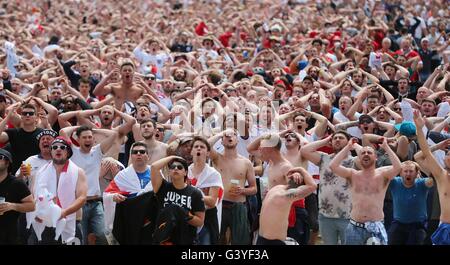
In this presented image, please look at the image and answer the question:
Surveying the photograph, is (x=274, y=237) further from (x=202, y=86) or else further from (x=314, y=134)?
(x=202, y=86)

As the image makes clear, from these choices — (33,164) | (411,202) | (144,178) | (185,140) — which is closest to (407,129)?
(411,202)

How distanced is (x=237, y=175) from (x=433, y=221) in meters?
2.60

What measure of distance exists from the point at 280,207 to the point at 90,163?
9.57ft

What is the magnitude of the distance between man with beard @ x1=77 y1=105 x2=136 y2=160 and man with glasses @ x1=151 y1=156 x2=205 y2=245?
2956mm

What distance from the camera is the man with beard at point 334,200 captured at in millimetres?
12992

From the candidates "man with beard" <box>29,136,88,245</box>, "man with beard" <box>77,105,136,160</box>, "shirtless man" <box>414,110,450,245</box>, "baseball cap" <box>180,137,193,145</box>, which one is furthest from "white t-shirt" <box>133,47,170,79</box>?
"shirtless man" <box>414,110,450,245</box>

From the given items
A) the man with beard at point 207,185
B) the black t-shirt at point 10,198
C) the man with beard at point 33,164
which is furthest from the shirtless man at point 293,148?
the black t-shirt at point 10,198

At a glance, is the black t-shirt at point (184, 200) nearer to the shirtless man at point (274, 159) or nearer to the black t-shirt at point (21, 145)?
the shirtless man at point (274, 159)

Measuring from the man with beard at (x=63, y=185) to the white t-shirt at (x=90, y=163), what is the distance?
119 cm

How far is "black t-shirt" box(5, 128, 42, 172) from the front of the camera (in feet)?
44.8

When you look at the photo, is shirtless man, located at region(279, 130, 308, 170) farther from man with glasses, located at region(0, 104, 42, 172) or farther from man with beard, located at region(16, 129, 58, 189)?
man with glasses, located at region(0, 104, 42, 172)

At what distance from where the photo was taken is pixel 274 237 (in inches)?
450
